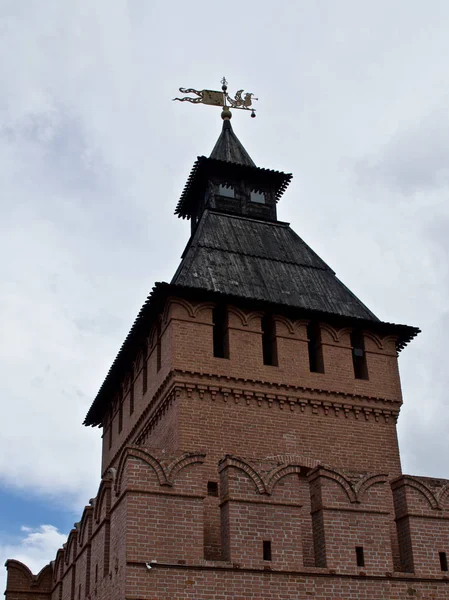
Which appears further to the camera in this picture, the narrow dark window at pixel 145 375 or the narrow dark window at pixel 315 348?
the narrow dark window at pixel 145 375

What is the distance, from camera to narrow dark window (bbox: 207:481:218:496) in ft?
56.1

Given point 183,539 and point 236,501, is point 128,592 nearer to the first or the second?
point 183,539

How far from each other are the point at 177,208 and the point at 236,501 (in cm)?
1510

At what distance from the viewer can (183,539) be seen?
1348 centimetres

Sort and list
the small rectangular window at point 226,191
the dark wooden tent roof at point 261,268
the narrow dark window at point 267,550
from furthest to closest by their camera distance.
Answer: the small rectangular window at point 226,191 < the dark wooden tent roof at point 261,268 < the narrow dark window at point 267,550

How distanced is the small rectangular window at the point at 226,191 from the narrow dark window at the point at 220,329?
6.59 m

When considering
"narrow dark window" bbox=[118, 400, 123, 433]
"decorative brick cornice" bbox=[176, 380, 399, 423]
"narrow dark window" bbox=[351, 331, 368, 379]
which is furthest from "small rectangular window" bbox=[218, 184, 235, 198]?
"decorative brick cornice" bbox=[176, 380, 399, 423]

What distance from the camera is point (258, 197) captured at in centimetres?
2603

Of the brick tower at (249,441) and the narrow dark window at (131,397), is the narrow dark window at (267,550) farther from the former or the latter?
the narrow dark window at (131,397)

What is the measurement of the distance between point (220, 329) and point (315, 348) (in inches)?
97.6

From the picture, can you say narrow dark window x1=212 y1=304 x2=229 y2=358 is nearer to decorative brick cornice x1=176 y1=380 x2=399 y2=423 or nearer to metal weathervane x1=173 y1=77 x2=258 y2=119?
decorative brick cornice x1=176 y1=380 x2=399 y2=423

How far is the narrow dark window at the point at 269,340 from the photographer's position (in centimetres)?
1992

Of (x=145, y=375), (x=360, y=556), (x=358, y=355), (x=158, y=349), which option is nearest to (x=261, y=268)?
(x=358, y=355)

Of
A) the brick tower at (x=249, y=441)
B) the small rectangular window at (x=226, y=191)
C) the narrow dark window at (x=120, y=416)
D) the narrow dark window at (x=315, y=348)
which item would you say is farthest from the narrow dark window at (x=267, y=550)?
the small rectangular window at (x=226, y=191)
